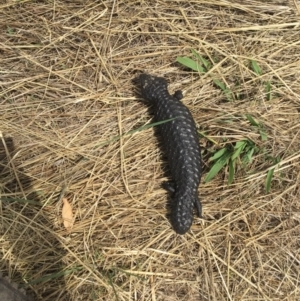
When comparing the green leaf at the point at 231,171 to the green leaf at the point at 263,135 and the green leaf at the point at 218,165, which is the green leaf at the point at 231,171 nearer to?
the green leaf at the point at 218,165

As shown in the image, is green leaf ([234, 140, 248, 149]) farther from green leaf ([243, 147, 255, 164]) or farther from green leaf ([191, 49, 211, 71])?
green leaf ([191, 49, 211, 71])


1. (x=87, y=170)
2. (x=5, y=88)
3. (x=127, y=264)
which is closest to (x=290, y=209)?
(x=127, y=264)

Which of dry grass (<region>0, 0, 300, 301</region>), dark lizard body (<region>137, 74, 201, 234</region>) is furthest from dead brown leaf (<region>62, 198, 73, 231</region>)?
dark lizard body (<region>137, 74, 201, 234</region>)

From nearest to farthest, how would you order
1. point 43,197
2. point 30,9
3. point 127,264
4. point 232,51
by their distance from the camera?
point 127,264 → point 43,197 → point 232,51 → point 30,9

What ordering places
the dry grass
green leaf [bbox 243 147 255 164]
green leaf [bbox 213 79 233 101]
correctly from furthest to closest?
green leaf [bbox 213 79 233 101] → green leaf [bbox 243 147 255 164] → the dry grass

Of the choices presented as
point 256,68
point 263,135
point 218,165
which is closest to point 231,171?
point 218,165

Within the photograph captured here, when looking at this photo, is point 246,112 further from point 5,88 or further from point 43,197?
point 5,88

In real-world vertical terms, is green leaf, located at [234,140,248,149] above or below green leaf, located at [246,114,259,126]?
below
